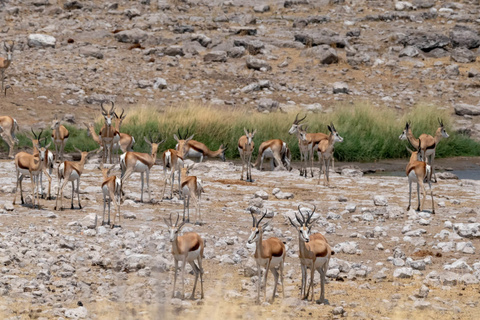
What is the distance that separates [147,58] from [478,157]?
13.4 meters

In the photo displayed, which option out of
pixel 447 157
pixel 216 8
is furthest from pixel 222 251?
pixel 216 8

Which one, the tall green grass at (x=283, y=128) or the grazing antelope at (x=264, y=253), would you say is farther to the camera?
the tall green grass at (x=283, y=128)

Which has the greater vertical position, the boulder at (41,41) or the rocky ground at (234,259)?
the boulder at (41,41)

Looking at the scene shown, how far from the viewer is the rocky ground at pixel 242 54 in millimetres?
27172

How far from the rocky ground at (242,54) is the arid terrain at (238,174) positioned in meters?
0.09

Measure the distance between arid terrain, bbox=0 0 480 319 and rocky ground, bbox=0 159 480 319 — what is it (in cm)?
3

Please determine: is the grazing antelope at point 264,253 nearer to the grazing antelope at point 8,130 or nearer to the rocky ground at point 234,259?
the rocky ground at point 234,259

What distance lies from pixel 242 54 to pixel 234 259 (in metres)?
22.5

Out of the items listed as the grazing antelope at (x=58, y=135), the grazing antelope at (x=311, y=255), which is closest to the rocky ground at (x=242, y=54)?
the grazing antelope at (x=58, y=135)

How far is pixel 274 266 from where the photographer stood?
28.8 ft

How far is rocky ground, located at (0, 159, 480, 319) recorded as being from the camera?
8258 mm

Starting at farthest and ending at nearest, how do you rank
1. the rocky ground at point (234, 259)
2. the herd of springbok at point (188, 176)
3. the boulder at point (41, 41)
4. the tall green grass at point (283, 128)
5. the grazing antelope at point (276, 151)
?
the boulder at point (41, 41) < the tall green grass at point (283, 128) < the grazing antelope at point (276, 151) < the herd of springbok at point (188, 176) < the rocky ground at point (234, 259)

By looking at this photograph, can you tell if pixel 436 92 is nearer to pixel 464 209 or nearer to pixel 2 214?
pixel 464 209

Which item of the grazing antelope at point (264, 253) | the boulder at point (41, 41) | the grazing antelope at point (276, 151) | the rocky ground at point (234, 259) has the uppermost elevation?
the boulder at point (41, 41)
